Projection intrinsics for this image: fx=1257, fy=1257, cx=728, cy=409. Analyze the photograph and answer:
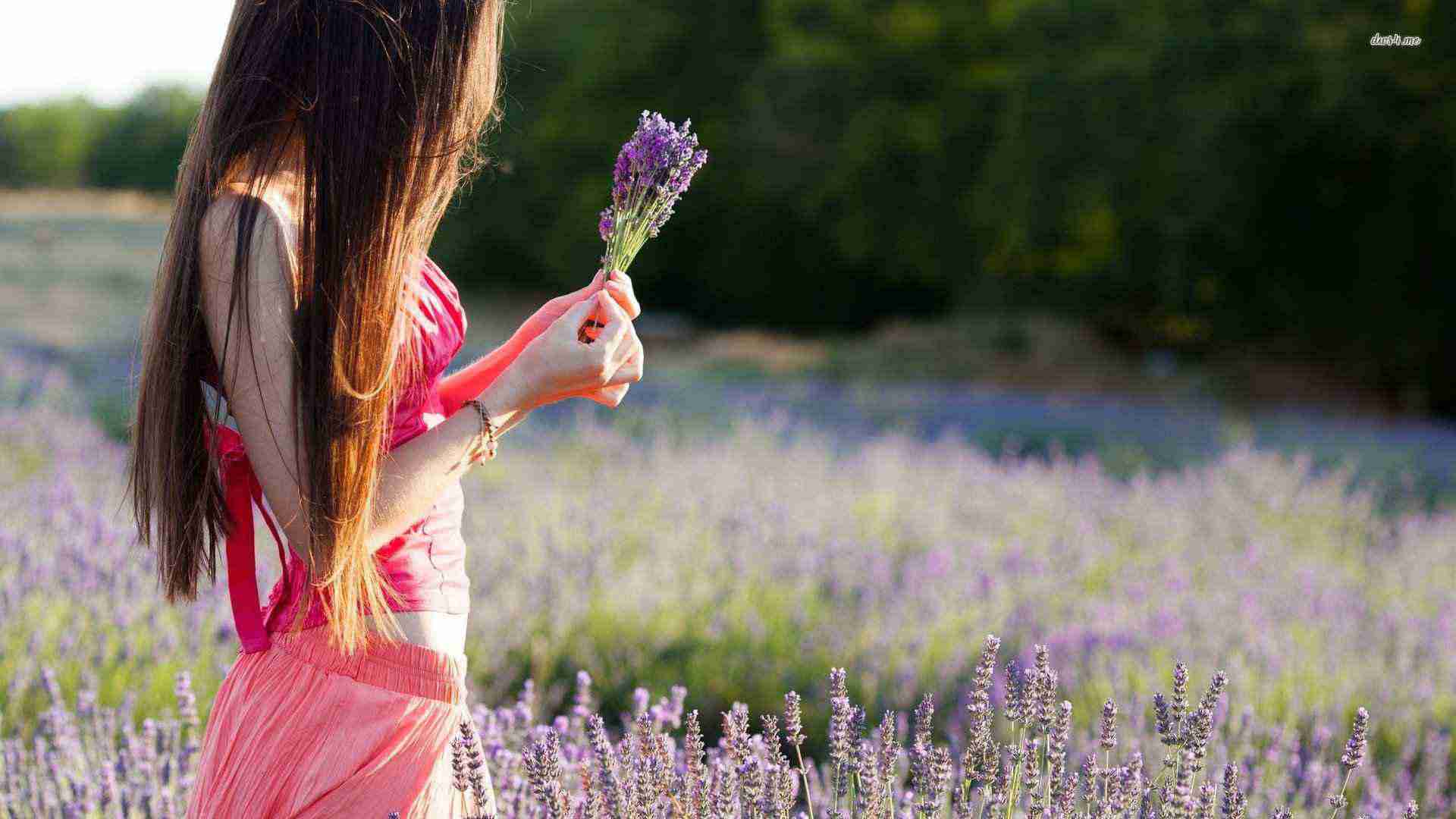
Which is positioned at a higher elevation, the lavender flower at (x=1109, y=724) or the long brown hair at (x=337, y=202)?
the long brown hair at (x=337, y=202)

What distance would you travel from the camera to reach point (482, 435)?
5.17 ft

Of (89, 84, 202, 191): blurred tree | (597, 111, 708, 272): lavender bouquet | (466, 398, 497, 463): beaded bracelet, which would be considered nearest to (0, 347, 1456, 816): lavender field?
(466, 398, 497, 463): beaded bracelet

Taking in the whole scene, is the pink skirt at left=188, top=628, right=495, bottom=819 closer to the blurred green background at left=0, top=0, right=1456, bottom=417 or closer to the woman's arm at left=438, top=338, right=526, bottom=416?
the woman's arm at left=438, top=338, right=526, bottom=416

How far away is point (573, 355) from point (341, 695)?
20.2 inches

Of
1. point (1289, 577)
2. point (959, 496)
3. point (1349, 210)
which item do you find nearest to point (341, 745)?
point (1289, 577)

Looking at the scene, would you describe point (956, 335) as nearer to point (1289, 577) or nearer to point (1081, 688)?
point (1289, 577)

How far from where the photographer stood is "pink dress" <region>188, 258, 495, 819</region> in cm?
154

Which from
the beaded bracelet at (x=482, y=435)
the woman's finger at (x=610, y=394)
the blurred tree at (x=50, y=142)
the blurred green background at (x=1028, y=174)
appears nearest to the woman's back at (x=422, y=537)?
the beaded bracelet at (x=482, y=435)

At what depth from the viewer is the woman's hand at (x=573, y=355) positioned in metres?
1.58

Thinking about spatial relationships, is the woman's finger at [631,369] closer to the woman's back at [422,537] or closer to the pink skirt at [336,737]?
the woman's back at [422,537]

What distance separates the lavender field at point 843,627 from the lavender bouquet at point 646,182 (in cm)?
64

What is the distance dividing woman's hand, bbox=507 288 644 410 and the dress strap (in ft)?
1.28

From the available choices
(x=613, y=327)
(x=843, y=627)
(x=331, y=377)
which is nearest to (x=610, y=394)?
(x=613, y=327)

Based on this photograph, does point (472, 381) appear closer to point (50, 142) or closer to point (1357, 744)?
point (1357, 744)
